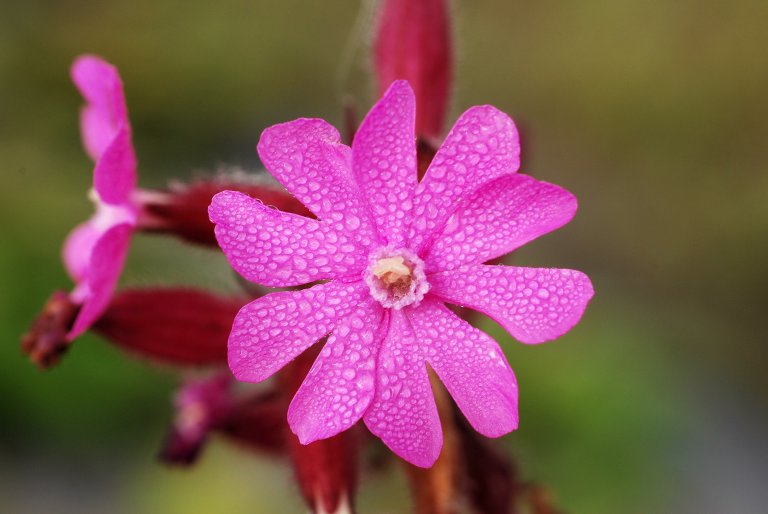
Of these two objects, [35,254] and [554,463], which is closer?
[554,463]

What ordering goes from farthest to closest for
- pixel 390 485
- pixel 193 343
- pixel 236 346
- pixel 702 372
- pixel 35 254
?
pixel 702 372 → pixel 35 254 → pixel 390 485 → pixel 193 343 → pixel 236 346

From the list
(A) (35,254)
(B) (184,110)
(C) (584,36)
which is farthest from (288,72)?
(A) (35,254)

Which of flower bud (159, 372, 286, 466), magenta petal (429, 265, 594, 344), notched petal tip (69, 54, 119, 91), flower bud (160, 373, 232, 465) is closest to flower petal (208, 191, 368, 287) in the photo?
magenta petal (429, 265, 594, 344)

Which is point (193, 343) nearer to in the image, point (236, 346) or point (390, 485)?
point (236, 346)

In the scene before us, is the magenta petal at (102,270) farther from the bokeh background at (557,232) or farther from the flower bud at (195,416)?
the bokeh background at (557,232)

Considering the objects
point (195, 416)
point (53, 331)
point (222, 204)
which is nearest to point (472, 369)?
point (222, 204)

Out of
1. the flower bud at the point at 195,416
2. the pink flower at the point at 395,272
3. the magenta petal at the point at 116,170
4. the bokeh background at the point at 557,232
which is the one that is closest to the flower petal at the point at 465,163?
the pink flower at the point at 395,272

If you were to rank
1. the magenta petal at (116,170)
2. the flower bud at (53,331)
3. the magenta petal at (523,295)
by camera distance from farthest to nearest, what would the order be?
the flower bud at (53,331) < the magenta petal at (116,170) < the magenta petal at (523,295)

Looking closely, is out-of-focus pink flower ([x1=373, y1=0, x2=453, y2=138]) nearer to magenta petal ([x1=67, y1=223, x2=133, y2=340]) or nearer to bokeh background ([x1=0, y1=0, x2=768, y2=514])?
magenta petal ([x1=67, y1=223, x2=133, y2=340])
